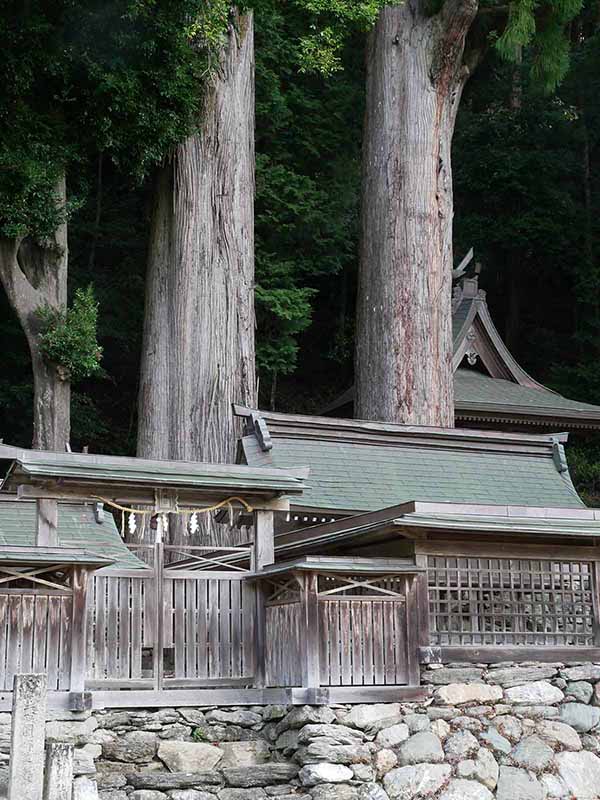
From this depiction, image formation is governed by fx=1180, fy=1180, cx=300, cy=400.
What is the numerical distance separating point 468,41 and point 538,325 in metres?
12.7

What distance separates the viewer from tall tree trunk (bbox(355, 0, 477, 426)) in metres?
20.2

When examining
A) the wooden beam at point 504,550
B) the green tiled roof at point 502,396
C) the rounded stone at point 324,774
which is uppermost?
the green tiled roof at point 502,396

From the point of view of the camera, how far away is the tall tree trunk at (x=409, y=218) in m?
20.2

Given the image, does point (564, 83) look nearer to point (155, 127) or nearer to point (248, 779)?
point (155, 127)

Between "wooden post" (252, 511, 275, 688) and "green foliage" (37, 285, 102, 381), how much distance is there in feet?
23.9

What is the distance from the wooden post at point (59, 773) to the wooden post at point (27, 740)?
3.1 inches

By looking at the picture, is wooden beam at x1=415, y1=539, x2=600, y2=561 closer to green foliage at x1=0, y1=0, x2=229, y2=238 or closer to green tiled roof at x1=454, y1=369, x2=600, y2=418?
green foliage at x1=0, y1=0, x2=229, y2=238

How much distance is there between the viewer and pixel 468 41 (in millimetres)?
23172

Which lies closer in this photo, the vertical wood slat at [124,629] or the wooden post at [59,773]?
the wooden post at [59,773]

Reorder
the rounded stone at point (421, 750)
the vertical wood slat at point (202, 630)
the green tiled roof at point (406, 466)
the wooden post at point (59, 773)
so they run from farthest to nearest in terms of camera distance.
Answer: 1. the green tiled roof at point (406, 466)
2. the vertical wood slat at point (202, 630)
3. the rounded stone at point (421, 750)
4. the wooden post at point (59, 773)

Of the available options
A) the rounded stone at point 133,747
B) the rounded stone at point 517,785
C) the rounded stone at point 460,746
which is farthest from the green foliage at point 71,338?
the rounded stone at point 517,785

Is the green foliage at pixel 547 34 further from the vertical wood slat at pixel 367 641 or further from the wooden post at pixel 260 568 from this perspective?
the vertical wood slat at pixel 367 641

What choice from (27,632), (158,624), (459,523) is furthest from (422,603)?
(27,632)

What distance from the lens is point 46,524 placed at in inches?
444
